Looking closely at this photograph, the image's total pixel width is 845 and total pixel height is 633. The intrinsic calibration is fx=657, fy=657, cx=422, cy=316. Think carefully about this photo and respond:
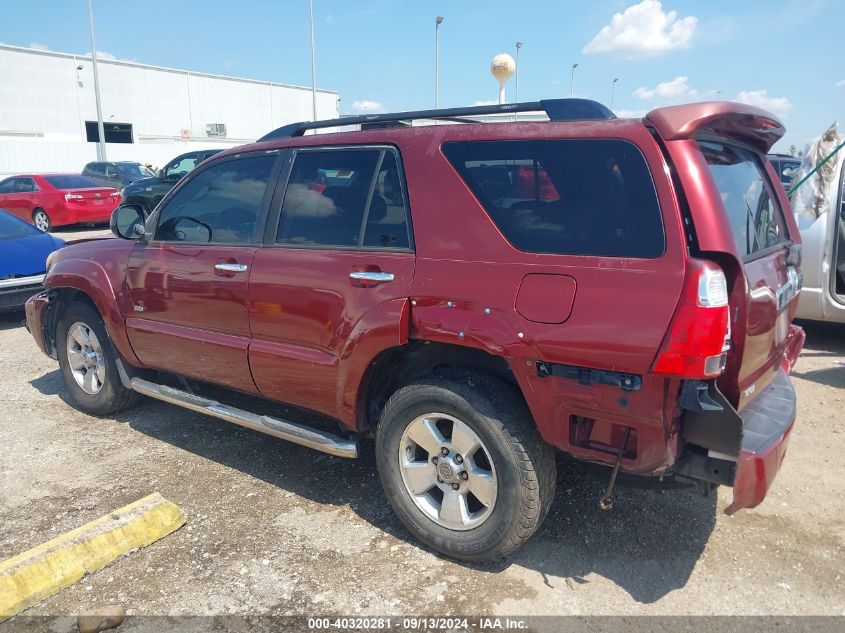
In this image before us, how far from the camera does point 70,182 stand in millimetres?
16531

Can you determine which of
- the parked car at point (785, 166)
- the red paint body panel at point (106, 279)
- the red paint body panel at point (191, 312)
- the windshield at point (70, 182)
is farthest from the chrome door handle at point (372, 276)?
the windshield at point (70, 182)

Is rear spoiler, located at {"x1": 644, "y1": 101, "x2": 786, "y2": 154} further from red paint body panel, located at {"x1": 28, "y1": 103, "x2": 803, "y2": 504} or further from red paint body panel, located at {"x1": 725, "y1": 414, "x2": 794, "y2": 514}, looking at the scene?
red paint body panel, located at {"x1": 725, "y1": 414, "x2": 794, "y2": 514}

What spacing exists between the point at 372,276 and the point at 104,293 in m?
2.32

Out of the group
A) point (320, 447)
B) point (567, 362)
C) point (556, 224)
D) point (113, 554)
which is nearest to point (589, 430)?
point (567, 362)

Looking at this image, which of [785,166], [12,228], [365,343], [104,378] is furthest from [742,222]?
[12,228]

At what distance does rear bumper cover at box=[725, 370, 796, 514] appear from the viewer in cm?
248

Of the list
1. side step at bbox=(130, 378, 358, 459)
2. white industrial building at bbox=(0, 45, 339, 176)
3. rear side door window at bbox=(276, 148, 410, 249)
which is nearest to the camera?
rear side door window at bbox=(276, 148, 410, 249)

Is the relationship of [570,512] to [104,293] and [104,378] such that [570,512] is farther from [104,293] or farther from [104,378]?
[104,378]

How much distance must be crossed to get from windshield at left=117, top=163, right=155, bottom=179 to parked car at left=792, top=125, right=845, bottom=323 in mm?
19736

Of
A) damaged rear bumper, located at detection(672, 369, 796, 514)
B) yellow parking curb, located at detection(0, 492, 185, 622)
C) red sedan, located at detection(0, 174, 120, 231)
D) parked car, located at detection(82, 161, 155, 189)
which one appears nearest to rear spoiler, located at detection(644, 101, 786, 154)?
damaged rear bumper, located at detection(672, 369, 796, 514)

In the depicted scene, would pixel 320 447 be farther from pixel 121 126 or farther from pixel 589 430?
pixel 121 126

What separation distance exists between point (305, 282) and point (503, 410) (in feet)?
4.03

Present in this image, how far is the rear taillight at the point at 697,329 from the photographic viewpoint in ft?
7.64

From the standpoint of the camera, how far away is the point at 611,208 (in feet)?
8.40
